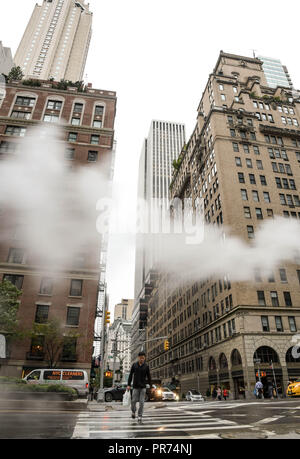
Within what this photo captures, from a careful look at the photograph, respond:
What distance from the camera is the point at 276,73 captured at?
305ft

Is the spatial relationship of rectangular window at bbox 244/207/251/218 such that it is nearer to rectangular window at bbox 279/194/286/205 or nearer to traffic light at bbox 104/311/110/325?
rectangular window at bbox 279/194/286/205

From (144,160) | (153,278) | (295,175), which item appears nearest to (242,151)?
(295,175)

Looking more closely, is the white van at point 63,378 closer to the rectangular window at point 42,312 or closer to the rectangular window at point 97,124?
the rectangular window at point 42,312

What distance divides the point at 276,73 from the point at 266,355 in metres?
94.5

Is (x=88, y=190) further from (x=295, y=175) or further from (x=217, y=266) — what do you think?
(x=295, y=175)

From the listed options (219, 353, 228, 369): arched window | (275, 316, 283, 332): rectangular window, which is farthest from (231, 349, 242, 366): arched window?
(275, 316, 283, 332): rectangular window

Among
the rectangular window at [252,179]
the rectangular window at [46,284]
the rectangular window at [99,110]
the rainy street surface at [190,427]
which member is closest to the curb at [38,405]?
the rainy street surface at [190,427]

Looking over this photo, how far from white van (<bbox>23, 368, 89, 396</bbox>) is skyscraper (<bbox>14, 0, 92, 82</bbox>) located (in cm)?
9392

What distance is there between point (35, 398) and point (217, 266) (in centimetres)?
2895

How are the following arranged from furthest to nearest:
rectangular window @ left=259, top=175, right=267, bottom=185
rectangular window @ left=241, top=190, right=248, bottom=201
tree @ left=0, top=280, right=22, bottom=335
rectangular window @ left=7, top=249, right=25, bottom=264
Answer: rectangular window @ left=259, top=175, right=267, bottom=185, rectangular window @ left=241, top=190, right=248, bottom=201, tree @ left=0, top=280, right=22, bottom=335, rectangular window @ left=7, top=249, right=25, bottom=264

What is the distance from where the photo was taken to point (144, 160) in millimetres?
147875

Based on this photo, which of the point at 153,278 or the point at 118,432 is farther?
the point at 153,278

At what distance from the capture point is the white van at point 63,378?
13.2 m

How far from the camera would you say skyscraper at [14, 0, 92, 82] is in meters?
92.4
